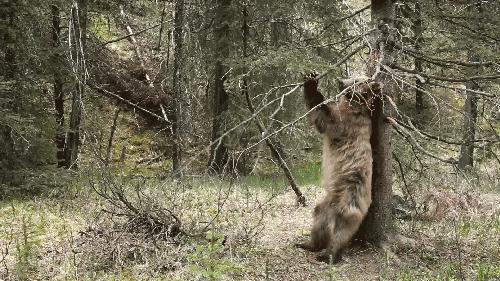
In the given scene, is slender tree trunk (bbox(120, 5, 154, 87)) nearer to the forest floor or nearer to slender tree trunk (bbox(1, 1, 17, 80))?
slender tree trunk (bbox(1, 1, 17, 80))

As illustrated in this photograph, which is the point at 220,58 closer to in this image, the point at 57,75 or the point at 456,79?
the point at 57,75

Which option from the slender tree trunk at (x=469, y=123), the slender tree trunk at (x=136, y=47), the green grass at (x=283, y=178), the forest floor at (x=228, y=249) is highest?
the slender tree trunk at (x=136, y=47)

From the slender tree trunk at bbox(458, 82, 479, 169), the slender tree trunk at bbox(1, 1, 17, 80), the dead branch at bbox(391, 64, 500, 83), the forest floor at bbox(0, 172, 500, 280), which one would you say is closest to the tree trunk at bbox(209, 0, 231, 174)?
the slender tree trunk at bbox(1, 1, 17, 80)

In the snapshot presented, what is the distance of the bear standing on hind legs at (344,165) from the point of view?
6676 millimetres

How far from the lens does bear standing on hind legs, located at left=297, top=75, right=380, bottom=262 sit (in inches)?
263

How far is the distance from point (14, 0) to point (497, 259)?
349 inches

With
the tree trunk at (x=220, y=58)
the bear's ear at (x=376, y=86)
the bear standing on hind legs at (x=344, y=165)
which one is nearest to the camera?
the bear's ear at (x=376, y=86)

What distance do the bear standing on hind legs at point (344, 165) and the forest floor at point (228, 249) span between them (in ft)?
1.32

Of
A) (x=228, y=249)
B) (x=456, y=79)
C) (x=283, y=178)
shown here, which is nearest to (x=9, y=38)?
A: (x=228, y=249)

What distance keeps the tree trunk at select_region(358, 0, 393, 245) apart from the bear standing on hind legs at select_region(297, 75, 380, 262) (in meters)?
0.23

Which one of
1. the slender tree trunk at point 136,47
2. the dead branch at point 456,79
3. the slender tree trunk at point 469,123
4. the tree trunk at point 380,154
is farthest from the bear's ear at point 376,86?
the slender tree trunk at point 136,47

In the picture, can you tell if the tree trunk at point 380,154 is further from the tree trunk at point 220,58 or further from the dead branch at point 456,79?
the tree trunk at point 220,58

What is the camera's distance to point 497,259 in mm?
7066

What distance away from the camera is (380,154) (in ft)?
23.1
